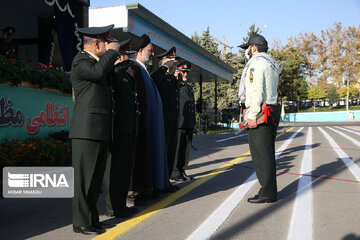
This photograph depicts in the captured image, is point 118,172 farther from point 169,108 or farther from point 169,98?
point 169,98

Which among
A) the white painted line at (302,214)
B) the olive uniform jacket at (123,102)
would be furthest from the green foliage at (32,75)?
the white painted line at (302,214)

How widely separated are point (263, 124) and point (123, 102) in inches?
74.0

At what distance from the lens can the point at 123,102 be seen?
3.96 metres

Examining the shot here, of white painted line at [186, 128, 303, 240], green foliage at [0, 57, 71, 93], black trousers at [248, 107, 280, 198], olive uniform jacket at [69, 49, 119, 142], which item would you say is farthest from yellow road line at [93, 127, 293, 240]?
green foliage at [0, 57, 71, 93]

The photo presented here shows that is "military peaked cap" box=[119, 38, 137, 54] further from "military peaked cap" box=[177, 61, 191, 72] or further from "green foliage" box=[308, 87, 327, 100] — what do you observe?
"green foliage" box=[308, 87, 327, 100]

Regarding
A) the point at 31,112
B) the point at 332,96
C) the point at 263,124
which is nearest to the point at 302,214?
the point at 263,124

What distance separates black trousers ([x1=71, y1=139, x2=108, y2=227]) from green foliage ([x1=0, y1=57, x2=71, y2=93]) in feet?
13.3

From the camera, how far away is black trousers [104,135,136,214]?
395 cm

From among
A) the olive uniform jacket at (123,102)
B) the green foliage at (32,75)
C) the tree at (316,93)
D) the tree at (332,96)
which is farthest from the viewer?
the tree at (332,96)

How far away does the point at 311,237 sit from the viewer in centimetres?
329

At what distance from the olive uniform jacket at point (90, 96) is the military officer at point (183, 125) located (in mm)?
3050

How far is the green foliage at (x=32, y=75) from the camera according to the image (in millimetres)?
6636

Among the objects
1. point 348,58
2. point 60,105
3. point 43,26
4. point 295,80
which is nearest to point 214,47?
point 295,80

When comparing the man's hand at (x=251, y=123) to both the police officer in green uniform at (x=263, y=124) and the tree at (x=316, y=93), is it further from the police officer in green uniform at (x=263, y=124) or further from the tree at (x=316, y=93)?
the tree at (x=316, y=93)
